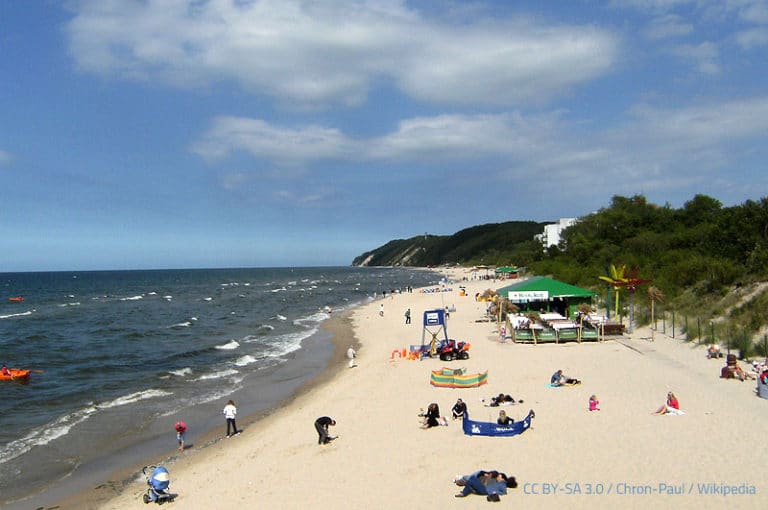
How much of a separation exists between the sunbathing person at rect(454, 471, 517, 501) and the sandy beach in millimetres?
145

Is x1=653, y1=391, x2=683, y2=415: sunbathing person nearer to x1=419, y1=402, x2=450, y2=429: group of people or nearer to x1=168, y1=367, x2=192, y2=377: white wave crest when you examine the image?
x1=419, y1=402, x2=450, y2=429: group of people

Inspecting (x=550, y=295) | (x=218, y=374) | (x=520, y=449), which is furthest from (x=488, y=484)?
(x=550, y=295)

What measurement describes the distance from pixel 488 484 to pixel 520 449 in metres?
2.15

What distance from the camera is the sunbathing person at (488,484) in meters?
8.92

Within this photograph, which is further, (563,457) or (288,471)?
(288,471)

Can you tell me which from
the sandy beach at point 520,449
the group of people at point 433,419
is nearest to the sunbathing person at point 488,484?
the sandy beach at point 520,449

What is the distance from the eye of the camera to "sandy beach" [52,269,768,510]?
910 centimetres

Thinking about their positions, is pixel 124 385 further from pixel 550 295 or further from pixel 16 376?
pixel 550 295

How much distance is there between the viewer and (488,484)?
9.03 meters

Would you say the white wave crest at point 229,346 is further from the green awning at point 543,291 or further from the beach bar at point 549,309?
the green awning at point 543,291

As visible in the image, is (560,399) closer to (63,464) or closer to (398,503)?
(398,503)

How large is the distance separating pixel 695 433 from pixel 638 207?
66.3m

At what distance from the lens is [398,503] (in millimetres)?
9156

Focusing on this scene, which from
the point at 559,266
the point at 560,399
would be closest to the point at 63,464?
the point at 560,399
